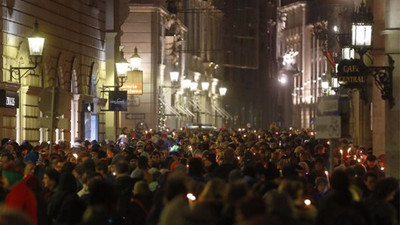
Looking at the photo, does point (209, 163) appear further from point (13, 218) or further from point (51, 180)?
point (13, 218)

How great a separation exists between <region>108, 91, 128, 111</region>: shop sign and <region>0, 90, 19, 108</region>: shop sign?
1138 cm

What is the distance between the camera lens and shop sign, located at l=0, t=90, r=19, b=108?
30719mm

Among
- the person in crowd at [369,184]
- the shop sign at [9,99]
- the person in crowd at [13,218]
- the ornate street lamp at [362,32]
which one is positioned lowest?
the person in crowd at [369,184]

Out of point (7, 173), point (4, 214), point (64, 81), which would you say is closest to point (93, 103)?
point (64, 81)

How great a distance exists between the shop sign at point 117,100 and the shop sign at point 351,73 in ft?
41.1

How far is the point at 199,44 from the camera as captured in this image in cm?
8675

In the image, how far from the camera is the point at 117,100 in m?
43.3

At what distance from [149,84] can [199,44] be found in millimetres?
23519

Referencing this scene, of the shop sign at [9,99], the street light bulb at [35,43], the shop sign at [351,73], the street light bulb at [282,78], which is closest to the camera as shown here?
the street light bulb at [35,43]

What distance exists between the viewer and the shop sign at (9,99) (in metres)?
30.7

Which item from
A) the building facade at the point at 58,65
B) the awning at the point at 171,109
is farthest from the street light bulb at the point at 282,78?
the building facade at the point at 58,65

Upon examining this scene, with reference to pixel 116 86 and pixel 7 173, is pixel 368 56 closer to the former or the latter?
pixel 116 86

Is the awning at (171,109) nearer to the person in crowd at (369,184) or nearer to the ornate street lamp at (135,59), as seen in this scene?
the ornate street lamp at (135,59)

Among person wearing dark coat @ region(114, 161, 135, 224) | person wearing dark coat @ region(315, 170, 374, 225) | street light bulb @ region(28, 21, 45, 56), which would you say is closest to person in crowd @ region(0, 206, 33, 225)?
person wearing dark coat @ region(315, 170, 374, 225)
